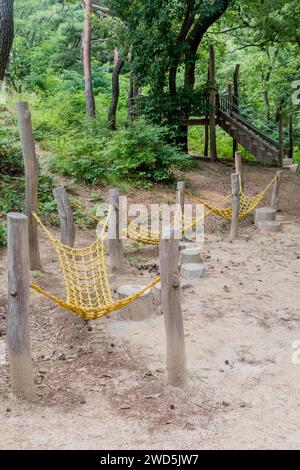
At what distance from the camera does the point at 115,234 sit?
20.5 feet

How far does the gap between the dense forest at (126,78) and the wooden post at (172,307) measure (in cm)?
458

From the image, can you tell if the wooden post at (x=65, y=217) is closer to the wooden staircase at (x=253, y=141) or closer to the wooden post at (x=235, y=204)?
the wooden post at (x=235, y=204)

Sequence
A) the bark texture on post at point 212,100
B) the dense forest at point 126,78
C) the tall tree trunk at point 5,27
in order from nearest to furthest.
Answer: the tall tree trunk at point 5,27
the dense forest at point 126,78
the bark texture on post at point 212,100

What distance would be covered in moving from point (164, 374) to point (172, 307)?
0.66 m

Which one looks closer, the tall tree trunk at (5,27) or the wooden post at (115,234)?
the wooden post at (115,234)

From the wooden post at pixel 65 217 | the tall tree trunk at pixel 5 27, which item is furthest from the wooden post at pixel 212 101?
the wooden post at pixel 65 217

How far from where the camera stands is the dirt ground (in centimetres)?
302

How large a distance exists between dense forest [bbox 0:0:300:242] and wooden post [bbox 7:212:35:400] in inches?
170

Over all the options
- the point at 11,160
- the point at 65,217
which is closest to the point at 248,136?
the point at 11,160

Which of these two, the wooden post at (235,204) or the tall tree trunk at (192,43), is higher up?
the tall tree trunk at (192,43)

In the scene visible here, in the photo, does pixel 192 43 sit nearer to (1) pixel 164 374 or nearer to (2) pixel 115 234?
(2) pixel 115 234

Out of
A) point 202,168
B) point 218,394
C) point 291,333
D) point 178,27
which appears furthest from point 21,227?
point 178,27

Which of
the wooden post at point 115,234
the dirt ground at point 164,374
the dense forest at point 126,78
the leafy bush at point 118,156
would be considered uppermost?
the dense forest at point 126,78

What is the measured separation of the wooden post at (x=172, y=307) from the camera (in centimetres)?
341
